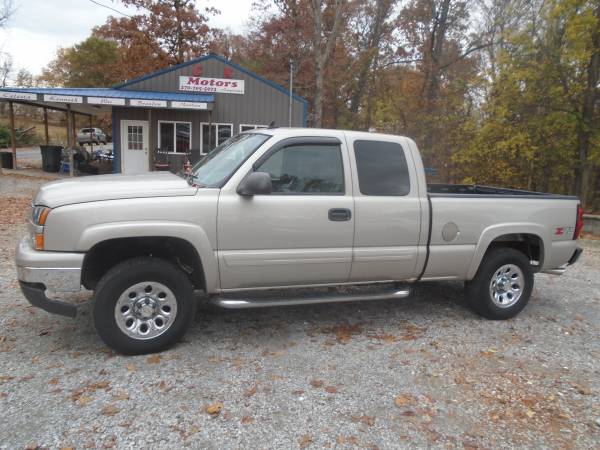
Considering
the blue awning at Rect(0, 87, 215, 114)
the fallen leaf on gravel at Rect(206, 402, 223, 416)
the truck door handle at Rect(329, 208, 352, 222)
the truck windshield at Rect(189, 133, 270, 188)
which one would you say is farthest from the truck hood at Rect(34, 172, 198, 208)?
the blue awning at Rect(0, 87, 215, 114)

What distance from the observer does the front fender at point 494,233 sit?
15.8 feet

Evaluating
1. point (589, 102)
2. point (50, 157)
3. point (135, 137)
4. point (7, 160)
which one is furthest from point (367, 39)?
point (7, 160)

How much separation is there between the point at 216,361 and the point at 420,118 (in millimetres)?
18961

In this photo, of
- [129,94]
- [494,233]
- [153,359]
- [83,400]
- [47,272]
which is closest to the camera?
[83,400]

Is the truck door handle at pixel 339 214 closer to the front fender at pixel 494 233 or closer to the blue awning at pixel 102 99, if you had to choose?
the front fender at pixel 494 233

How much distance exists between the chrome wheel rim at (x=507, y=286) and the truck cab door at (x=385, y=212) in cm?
108

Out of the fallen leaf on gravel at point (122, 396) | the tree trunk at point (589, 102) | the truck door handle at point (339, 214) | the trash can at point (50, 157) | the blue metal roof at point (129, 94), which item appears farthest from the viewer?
the trash can at point (50, 157)

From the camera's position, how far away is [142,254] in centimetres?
403

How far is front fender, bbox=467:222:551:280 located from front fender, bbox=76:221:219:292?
2702 millimetres

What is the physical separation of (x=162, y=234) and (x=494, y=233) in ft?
11.0

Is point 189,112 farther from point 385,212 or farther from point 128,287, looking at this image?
point 128,287

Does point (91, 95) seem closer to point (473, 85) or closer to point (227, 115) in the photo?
point (227, 115)

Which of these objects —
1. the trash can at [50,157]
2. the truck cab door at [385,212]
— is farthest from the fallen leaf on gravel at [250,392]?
the trash can at [50,157]

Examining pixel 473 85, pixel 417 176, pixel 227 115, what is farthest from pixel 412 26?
pixel 417 176
